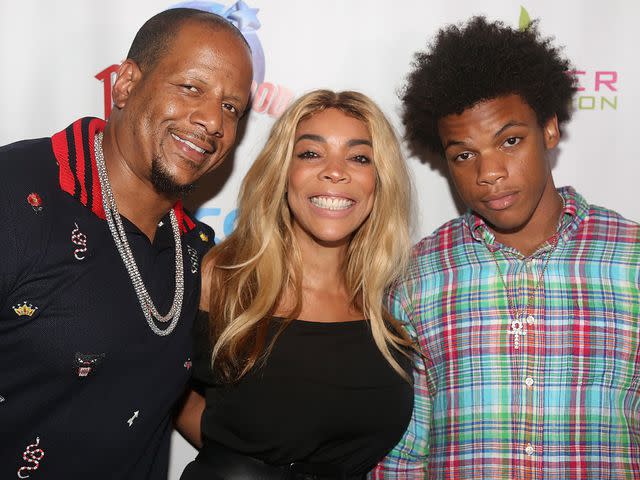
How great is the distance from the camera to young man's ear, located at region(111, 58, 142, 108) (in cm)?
201

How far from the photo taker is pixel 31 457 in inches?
69.9

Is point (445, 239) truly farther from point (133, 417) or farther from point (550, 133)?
point (133, 417)

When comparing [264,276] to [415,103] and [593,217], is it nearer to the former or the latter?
[415,103]

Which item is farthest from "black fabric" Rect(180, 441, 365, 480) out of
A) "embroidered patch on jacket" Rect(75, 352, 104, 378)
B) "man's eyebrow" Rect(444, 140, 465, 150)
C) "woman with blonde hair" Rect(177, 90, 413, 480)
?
"man's eyebrow" Rect(444, 140, 465, 150)

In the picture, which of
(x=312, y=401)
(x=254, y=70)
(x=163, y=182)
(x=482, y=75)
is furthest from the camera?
(x=254, y=70)

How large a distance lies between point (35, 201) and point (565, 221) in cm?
168

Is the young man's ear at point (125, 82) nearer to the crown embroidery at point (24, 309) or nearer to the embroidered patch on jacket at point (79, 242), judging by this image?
the embroidered patch on jacket at point (79, 242)

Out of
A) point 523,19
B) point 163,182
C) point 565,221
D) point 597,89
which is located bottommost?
point 565,221

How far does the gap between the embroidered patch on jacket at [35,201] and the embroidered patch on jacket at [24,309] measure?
25 centimetres

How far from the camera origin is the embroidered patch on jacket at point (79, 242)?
1788 millimetres

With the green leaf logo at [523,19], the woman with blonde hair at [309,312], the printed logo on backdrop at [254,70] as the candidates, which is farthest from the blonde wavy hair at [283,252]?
the green leaf logo at [523,19]

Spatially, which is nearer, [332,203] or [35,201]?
[35,201]

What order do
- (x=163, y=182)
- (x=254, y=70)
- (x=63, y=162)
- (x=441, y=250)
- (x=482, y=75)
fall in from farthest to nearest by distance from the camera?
(x=254, y=70), (x=441, y=250), (x=482, y=75), (x=163, y=182), (x=63, y=162)

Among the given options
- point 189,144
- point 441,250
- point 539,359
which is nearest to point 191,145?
point 189,144
